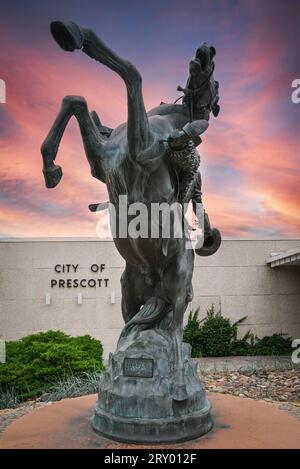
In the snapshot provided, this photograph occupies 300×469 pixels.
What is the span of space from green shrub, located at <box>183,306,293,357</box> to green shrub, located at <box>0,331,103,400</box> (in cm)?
529

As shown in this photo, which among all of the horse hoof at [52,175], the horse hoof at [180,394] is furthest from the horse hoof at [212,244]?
the horse hoof at [52,175]

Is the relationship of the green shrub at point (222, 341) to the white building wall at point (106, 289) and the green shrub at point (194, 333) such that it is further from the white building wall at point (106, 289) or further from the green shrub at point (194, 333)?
the white building wall at point (106, 289)

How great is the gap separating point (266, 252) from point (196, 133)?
12.2 m

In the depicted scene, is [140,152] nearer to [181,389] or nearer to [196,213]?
[196,213]

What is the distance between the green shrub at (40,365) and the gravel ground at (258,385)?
2.04 ft

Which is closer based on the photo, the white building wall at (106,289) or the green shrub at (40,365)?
the green shrub at (40,365)

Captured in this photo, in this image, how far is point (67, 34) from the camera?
8.13 feet

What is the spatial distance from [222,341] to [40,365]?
23.4ft

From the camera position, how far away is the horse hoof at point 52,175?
3264 mm

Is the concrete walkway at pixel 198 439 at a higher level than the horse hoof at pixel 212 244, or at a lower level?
lower

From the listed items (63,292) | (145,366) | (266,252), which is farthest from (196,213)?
(266,252)

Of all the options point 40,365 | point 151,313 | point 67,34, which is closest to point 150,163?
point 67,34

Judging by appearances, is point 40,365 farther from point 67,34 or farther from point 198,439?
point 67,34

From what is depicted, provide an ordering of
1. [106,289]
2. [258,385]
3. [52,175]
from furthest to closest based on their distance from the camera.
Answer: [106,289] → [258,385] → [52,175]
